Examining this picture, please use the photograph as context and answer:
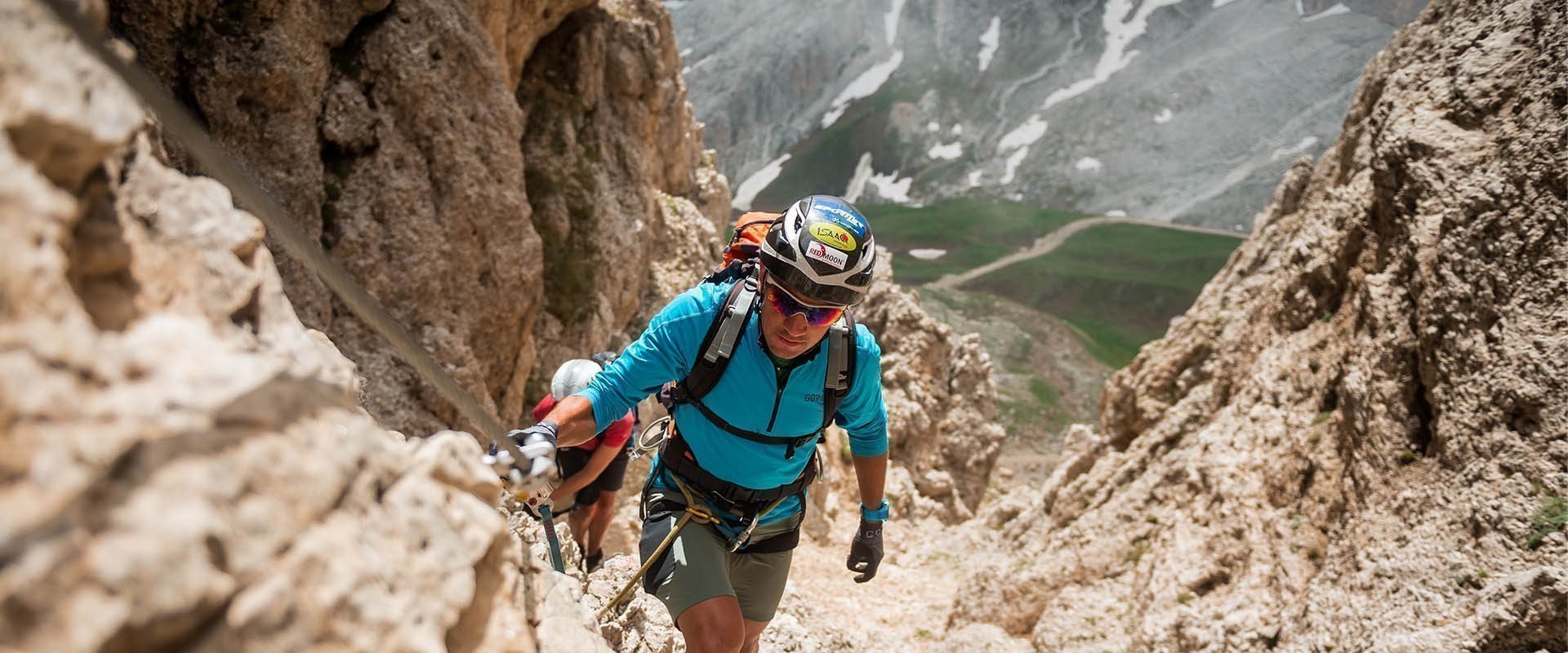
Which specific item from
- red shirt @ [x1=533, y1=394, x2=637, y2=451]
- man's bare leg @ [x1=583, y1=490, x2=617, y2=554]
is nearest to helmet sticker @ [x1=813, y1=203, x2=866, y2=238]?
red shirt @ [x1=533, y1=394, x2=637, y2=451]

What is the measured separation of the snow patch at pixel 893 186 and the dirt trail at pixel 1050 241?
1198 inches

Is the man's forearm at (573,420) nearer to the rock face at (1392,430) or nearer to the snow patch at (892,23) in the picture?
the rock face at (1392,430)

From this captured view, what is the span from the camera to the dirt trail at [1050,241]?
315 feet

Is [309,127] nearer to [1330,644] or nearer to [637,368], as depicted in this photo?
[637,368]

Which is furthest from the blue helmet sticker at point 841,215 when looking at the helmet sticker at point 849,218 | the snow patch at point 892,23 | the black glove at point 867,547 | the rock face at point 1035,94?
the snow patch at point 892,23

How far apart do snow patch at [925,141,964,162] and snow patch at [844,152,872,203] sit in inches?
416

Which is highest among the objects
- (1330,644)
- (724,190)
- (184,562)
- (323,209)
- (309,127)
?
(184,562)

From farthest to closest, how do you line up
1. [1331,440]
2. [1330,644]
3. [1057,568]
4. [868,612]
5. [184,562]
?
[868,612]
[1057,568]
[1331,440]
[1330,644]
[184,562]

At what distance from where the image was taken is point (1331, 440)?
346 inches

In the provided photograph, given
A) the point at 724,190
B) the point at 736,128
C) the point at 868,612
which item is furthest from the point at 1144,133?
the point at 868,612

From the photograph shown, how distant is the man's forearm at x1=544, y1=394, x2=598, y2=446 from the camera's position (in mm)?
4742

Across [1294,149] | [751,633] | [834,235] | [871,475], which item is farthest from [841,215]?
[1294,149]

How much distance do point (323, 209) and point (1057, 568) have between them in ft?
35.6

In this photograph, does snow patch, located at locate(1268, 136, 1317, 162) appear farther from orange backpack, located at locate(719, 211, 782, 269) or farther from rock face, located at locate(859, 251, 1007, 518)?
orange backpack, located at locate(719, 211, 782, 269)
